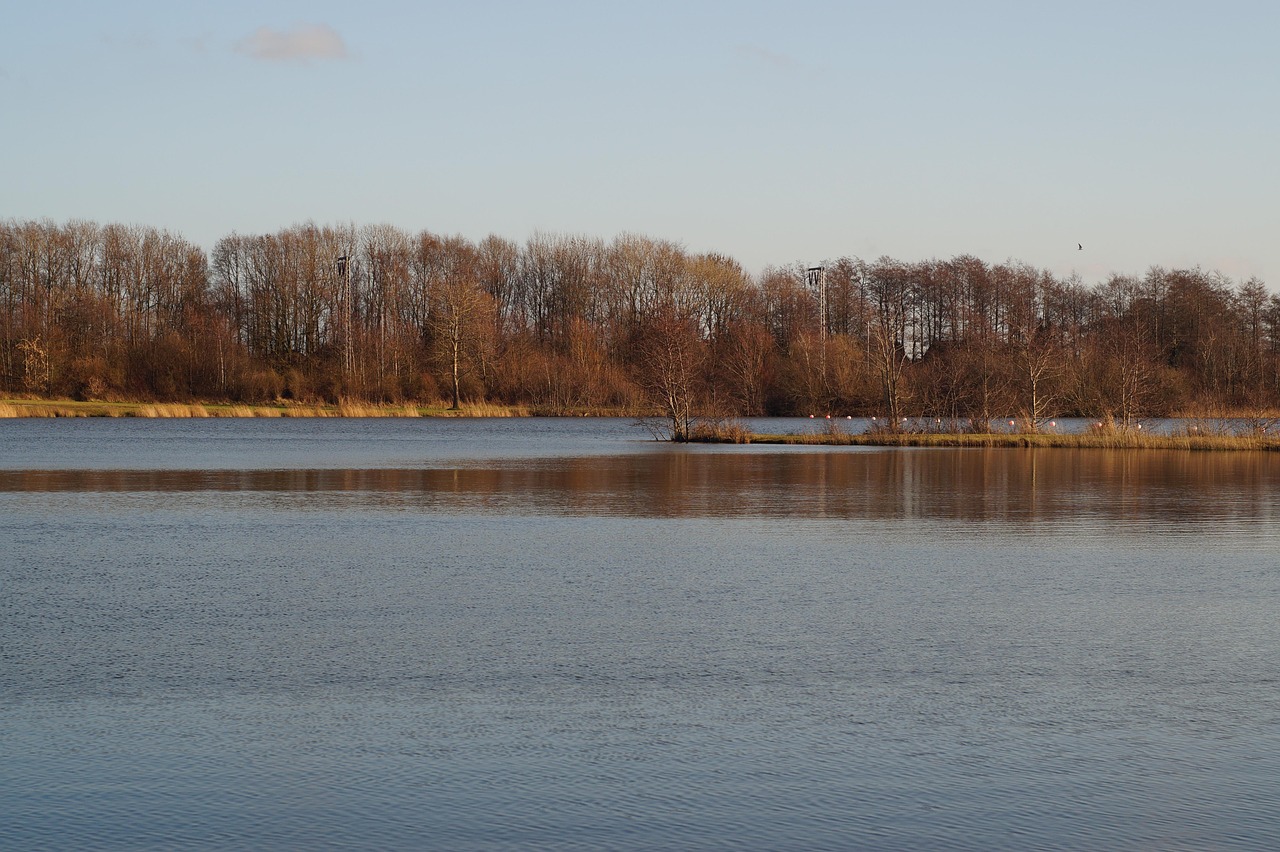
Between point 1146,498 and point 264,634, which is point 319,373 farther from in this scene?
point 264,634

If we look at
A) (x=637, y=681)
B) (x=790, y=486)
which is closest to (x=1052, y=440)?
(x=790, y=486)

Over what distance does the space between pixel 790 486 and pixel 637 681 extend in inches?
685

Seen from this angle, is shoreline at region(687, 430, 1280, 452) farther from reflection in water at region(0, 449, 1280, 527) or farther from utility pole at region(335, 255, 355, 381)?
utility pole at region(335, 255, 355, 381)

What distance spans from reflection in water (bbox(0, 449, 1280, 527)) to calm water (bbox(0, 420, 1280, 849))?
5.25ft

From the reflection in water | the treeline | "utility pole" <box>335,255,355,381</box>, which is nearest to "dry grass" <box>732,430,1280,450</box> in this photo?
the reflection in water

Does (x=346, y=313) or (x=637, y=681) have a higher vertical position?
(x=346, y=313)

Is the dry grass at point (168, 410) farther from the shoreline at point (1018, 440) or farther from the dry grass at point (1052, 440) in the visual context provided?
the dry grass at point (1052, 440)

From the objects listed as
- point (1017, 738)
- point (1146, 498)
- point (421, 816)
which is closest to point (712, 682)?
point (1017, 738)

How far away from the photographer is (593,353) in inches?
3374

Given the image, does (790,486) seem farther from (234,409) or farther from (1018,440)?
(234,409)

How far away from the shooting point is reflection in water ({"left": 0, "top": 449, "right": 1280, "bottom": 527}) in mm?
20047

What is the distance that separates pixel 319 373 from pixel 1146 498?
68.6 m

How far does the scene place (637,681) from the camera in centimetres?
810

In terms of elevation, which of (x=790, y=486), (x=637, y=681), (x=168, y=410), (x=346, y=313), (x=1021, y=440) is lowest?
(x=637, y=681)
